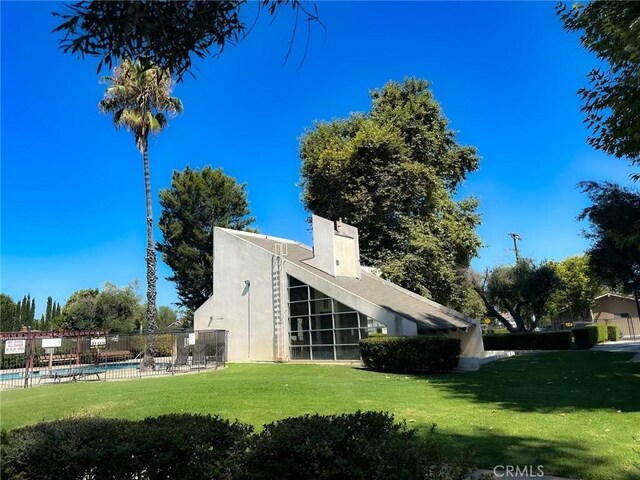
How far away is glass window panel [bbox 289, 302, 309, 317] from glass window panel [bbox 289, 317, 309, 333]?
9.7 inches

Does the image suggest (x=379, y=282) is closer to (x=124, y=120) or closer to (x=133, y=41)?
(x=124, y=120)

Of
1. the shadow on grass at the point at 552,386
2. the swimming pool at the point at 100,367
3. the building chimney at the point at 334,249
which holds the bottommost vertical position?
the shadow on grass at the point at 552,386

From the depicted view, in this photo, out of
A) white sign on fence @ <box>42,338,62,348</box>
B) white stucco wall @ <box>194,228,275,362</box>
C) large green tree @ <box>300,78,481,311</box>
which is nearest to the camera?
white sign on fence @ <box>42,338,62,348</box>

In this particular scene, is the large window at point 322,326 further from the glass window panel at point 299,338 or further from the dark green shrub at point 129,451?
the dark green shrub at point 129,451

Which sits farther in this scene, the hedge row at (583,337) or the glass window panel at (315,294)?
the hedge row at (583,337)

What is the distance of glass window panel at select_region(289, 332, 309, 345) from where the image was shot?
22750mm

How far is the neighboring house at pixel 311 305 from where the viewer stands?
20719 mm

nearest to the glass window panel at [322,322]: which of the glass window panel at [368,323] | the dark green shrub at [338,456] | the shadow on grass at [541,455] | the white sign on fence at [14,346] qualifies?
the glass window panel at [368,323]

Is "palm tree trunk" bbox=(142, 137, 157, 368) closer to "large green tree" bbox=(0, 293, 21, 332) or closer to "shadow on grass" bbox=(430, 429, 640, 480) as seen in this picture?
"shadow on grass" bbox=(430, 429, 640, 480)

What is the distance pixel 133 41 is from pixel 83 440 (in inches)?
140

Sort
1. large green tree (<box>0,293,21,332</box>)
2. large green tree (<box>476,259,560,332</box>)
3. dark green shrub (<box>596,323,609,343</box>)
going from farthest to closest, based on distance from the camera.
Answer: large green tree (<box>0,293,21,332</box>), dark green shrub (<box>596,323,609,343</box>), large green tree (<box>476,259,560,332</box>)

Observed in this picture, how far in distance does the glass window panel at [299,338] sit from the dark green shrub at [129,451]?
Answer: 18.4 metres

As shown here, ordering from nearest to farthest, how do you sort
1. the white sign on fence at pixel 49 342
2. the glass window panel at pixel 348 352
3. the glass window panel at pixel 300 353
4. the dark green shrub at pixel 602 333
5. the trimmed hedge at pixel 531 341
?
1. the white sign on fence at pixel 49 342
2. the glass window panel at pixel 348 352
3. the glass window panel at pixel 300 353
4. the trimmed hedge at pixel 531 341
5. the dark green shrub at pixel 602 333

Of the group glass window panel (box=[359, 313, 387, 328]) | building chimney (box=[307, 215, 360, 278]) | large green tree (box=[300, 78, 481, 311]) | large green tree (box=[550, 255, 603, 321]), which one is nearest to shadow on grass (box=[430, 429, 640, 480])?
glass window panel (box=[359, 313, 387, 328])
